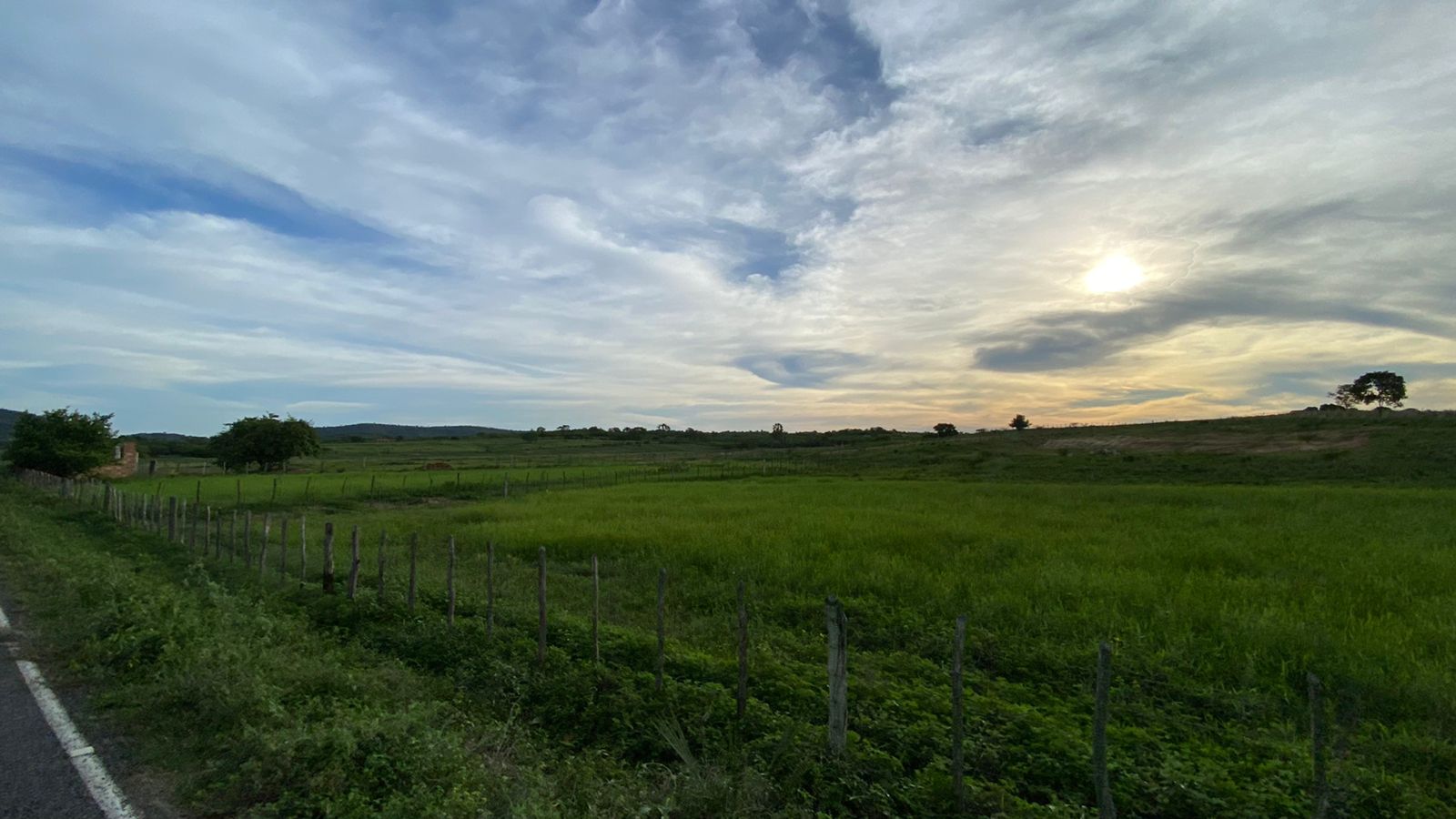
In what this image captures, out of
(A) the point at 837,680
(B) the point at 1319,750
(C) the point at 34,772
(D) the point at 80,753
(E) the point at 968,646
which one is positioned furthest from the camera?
(E) the point at 968,646

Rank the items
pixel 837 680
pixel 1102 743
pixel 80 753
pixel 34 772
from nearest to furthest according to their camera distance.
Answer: pixel 1102 743
pixel 34 772
pixel 80 753
pixel 837 680

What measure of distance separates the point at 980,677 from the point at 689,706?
3.45 meters

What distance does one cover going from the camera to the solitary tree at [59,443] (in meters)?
40.6

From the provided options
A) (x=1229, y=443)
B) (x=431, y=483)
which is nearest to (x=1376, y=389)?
(x=1229, y=443)

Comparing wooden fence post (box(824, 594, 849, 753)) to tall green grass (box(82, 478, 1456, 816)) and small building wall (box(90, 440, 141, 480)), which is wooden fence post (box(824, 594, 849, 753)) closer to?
tall green grass (box(82, 478, 1456, 816))

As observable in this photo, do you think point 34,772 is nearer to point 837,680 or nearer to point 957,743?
point 837,680

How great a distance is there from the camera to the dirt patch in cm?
4709

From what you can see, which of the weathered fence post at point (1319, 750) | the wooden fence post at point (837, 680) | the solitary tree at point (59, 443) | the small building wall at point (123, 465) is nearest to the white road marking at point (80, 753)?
the wooden fence post at point (837, 680)

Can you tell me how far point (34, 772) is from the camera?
529cm

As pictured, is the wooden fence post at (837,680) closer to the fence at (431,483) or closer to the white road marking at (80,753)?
the white road marking at (80,753)

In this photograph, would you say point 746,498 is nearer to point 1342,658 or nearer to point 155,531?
point 155,531

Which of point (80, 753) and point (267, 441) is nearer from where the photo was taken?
point (80, 753)

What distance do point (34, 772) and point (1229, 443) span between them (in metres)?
63.5

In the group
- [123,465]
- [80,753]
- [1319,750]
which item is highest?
[123,465]
